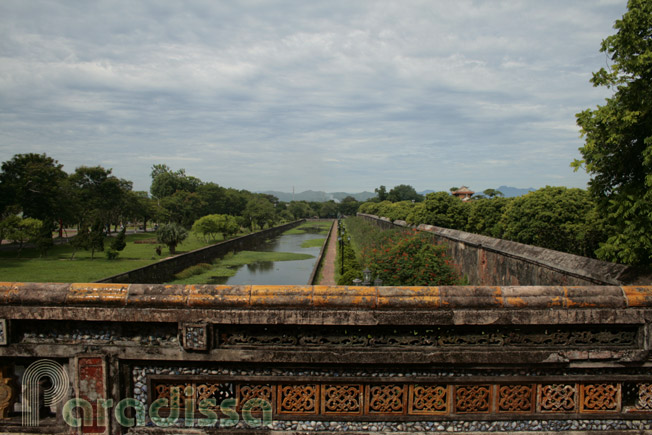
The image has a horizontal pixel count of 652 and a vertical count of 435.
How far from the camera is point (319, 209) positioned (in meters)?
134

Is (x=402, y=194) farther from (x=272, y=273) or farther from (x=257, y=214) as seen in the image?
(x=272, y=273)

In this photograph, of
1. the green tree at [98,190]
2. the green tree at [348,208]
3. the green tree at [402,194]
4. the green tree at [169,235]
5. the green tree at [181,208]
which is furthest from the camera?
the green tree at [348,208]

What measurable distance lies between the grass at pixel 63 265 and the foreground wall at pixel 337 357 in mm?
14523

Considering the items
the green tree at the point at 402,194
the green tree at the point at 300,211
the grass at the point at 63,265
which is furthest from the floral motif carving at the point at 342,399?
the green tree at the point at 300,211

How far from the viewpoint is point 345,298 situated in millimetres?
3010

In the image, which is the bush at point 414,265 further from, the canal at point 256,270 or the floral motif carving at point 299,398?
the canal at point 256,270

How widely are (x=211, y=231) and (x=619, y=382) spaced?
35.0 metres

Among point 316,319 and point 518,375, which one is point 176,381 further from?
point 518,375

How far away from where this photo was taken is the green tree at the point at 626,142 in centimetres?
439

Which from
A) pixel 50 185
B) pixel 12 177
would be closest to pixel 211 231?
pixel 50 185

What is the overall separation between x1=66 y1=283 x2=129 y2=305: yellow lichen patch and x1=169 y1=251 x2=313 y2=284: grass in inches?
682

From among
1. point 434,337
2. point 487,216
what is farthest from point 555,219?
point 434,337

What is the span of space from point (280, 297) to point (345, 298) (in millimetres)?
496

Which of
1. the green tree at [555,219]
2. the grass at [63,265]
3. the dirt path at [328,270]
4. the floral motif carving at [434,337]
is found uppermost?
the green tree at [555,219]
